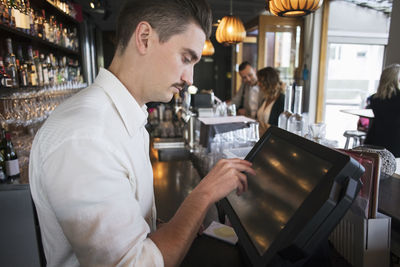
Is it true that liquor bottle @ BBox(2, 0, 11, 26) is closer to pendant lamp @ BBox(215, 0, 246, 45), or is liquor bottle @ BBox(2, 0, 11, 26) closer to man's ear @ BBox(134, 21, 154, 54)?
man's ear @ BBox(134, 21, 154, 54)

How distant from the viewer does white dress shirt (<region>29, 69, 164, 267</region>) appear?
23.1 inches

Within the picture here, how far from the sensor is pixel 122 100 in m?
0.80

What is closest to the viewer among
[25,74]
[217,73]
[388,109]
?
[25,74]

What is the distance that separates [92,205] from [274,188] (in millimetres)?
432

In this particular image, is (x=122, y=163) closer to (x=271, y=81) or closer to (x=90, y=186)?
(x=90, y=186)

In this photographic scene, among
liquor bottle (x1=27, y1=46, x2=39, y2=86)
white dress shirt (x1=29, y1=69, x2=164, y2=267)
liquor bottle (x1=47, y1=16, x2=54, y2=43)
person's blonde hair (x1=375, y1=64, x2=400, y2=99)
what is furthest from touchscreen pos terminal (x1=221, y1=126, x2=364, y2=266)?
liquor bottle (x1=47, y1=16, x2=54, y2=43)

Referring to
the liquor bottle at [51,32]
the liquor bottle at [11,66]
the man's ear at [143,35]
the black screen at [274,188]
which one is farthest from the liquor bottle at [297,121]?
the liquor bottle at [51,32]

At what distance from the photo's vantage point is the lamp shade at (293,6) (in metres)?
2.33

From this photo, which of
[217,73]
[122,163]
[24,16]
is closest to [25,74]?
[24,16]

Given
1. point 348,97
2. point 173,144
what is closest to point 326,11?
point 173,144

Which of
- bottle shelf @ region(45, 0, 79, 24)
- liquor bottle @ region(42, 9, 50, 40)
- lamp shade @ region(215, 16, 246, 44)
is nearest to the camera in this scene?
liquor bottle @ region(42, 9, 50, 40)

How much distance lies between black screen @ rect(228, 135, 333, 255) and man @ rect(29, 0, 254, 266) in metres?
0.05

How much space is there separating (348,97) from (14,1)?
16.2 m

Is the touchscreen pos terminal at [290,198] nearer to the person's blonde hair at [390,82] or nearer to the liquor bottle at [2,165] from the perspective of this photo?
the liquor bottle at [2,165]
